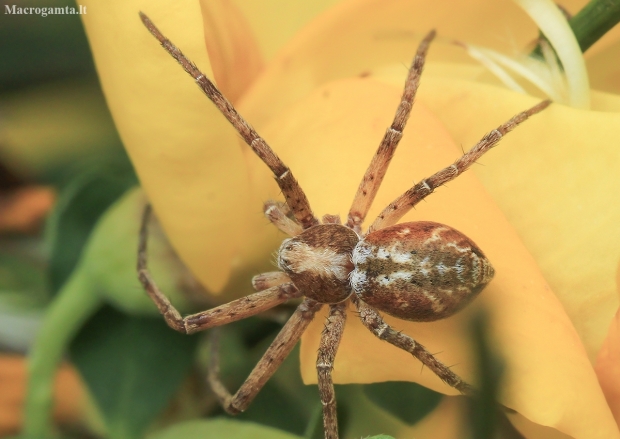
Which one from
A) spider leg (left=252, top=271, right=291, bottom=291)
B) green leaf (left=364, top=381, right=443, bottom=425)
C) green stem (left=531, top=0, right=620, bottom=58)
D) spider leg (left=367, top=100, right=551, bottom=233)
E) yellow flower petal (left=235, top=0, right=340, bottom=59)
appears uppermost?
yellow flower petal (left=235, top=0, right=340, bottom=59)

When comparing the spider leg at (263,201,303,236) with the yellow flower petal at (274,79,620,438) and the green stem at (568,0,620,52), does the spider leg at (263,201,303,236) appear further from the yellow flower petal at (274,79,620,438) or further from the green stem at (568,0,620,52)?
the green stem at (568,0,620,52)

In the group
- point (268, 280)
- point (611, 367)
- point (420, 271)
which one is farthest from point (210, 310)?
point (611, 367)

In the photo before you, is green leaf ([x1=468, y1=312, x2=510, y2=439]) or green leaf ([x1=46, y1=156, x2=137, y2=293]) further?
green leaf ([x1=46, y1=156, x2=137, y2=293])

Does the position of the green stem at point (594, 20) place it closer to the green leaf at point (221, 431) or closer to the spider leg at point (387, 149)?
the spider leg at point (387, 149)

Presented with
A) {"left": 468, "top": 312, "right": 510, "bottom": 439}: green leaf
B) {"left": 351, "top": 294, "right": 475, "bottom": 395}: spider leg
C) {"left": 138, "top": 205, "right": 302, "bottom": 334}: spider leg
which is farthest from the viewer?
{"left": 138, "top": 205, "right": 302, "bottom": 334}: spider leg

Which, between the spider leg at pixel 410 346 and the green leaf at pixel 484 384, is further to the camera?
the spider leg at pixel 410 346

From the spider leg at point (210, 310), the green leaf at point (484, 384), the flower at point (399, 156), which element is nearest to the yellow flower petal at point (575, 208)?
the flower at point (399, 156)

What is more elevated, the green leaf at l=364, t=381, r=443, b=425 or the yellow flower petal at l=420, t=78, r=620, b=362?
the yellow flower petal at l=420, t=78, r=620, b=362

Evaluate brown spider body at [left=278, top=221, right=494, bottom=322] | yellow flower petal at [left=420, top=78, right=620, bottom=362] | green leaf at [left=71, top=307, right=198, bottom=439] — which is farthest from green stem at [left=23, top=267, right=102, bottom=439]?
yellow flower petal at [left=420, top=78, right=620, bottom=362]
